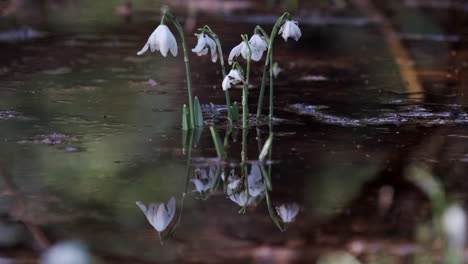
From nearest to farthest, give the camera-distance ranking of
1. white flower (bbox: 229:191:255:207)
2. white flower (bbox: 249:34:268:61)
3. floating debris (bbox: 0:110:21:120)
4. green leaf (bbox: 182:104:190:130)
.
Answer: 1. white flower (bbox: 229:191:255:207)
2. white flower (bbox: 249:34:268:61)
3. green leaf (bbox: 182:104:190:130)
4. floating debris (bbox: 0:110:21:120)

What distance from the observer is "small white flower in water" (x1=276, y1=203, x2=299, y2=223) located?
265 cm

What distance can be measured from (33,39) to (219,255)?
15.9 feet

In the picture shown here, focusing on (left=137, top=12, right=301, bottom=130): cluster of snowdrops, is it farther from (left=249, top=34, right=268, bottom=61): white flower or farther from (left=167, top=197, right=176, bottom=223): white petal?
(left=167, top=197, right=176, bottom=223): white petal

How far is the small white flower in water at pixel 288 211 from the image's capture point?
265 cm

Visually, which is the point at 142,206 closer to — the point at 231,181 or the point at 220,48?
the point at 231,181

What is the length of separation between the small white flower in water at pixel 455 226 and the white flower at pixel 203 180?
0.83 m

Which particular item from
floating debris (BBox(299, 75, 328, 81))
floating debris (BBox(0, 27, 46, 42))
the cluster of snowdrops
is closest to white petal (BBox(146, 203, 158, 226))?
Answer: the cluster of snowdrops

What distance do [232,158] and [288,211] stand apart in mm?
699

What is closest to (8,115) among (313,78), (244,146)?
(244,146)

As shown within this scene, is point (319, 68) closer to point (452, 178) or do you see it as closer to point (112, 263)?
point (452, 178)

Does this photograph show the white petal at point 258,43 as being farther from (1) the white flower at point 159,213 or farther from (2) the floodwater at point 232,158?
(1) the white flower at point 159,213

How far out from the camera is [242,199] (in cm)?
286

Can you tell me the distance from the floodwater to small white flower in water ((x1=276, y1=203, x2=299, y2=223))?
0.07ft

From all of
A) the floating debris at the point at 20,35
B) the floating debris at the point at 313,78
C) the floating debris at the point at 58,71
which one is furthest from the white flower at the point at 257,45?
the floating debris at the point at 20,35
